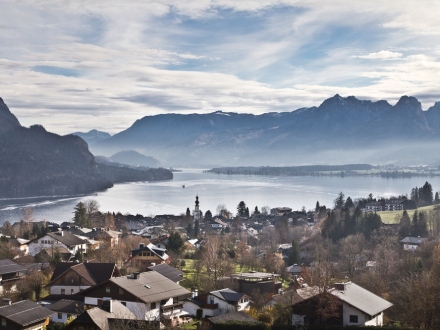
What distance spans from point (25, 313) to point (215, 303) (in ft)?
24.6

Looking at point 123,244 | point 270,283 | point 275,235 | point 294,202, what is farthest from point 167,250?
point 294,202

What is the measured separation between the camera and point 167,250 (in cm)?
3891

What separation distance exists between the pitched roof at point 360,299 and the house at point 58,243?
21.1 meters

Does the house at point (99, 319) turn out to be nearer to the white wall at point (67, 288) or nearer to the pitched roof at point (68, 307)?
the pitched roof at point (68, 307)

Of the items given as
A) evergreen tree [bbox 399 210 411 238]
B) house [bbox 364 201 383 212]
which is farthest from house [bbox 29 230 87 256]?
house [bbox 364 201 383 212]

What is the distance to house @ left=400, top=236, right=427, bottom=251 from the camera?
41869 millimetres

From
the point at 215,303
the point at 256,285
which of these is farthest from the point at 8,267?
the point at 256,285

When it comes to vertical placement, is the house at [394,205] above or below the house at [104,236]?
above

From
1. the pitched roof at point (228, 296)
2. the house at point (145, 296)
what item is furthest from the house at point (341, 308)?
the house at point (145, 296)

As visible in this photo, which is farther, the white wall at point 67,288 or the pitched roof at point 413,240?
the pitched roof at point 413,240

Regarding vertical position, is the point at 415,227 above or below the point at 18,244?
above

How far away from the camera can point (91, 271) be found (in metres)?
27.8

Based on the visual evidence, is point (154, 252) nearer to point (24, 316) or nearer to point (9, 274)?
point (9, 274)

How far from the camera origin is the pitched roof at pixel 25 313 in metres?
20.7
